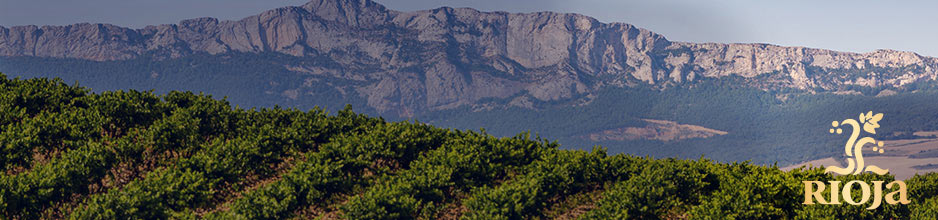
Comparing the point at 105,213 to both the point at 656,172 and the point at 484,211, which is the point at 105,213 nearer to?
the point at 484,211

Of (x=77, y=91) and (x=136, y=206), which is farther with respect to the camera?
(x=77, y=91)

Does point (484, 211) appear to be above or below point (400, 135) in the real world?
below

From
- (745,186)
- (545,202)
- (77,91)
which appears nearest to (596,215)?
(545,202)

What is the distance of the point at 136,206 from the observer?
2403 inches

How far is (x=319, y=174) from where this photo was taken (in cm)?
6906

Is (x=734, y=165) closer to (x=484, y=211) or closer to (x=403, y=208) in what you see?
(x=484, y=211)

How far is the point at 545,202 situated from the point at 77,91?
5321cm

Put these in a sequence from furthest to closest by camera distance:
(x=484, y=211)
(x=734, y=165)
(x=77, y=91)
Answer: (x=77, y=91)
(x=734, y=165)
(x=484, y=211)

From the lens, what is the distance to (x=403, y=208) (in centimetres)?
6531

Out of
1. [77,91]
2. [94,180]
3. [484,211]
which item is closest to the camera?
[484,211]

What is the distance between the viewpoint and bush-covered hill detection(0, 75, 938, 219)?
64.6 metres

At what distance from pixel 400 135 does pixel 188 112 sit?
2102 centimetres

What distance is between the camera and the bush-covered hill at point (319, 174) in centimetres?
6462

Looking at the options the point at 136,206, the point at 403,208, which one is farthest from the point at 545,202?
the point at 136,206
